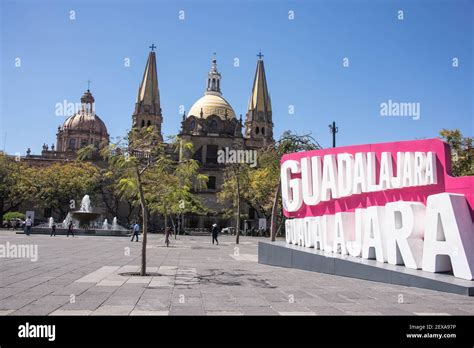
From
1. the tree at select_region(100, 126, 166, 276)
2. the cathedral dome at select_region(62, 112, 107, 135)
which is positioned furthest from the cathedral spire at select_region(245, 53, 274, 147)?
the tree at select_region(100, 126, 166, 276)

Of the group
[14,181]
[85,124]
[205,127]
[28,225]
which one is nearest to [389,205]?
[28,225]

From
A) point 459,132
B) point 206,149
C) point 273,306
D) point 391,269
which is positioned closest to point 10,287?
point 273,306

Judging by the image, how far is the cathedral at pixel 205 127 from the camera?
3135 inches

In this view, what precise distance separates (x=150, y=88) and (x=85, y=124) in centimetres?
1509

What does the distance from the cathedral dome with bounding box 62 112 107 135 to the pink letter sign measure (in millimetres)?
75217

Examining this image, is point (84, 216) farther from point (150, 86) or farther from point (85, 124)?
point (85, 124)

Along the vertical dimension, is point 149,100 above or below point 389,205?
above

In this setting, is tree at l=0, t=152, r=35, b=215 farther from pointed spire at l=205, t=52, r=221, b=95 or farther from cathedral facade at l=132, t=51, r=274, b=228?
pointed spire at l=205, t=52, r=221, b=95

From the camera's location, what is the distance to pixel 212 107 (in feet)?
284

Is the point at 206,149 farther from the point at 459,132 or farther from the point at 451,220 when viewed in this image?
the point at 451,220

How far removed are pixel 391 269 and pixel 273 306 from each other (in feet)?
17.4

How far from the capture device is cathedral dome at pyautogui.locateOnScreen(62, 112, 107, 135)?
8800 centimetres
